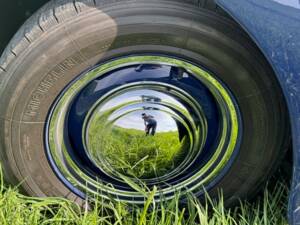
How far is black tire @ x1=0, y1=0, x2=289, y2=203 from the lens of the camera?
1.63 metres

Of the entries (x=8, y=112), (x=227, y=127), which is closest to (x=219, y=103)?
(x=227, y=127)

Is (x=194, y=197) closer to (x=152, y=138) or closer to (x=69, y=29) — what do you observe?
(x=152, y=138)

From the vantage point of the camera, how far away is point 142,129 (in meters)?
1.84

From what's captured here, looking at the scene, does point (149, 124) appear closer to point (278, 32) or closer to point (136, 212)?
point (136, 212)

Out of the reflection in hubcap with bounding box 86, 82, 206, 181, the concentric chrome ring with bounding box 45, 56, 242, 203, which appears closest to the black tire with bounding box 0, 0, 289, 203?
the concentric chrome ring with bounding box 45, 56, 242, 203

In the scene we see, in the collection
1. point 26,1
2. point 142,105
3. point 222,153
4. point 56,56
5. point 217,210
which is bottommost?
point 217,210

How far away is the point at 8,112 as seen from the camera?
5.74ft

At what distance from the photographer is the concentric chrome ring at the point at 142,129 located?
70.8 inches

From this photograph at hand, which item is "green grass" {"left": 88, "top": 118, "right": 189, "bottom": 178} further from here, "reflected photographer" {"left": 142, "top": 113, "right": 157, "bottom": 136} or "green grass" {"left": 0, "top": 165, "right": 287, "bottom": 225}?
"green grass" {"left": 0, "top": 165, "right": 287, "bottom": 225}

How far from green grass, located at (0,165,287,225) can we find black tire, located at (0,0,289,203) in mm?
100

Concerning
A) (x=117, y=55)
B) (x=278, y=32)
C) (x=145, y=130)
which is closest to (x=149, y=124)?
(x=145, y=130)

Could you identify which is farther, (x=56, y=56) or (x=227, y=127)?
(x=227, y=127)

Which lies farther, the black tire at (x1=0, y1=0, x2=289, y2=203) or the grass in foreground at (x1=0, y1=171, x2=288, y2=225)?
the grass in foreground at (x1=0, y1=171, x2=288, y2=225)

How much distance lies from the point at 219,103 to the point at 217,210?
0.37m
